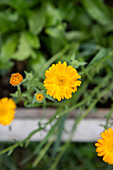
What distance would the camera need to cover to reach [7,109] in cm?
91

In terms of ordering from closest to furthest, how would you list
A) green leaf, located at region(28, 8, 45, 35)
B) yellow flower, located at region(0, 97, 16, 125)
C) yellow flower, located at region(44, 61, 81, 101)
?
yellow flower, located at region(44, 61, 81, 101) → yellow flower, located at region(0, 97, 16, 125) → green leaf, located at region(28, 8, 45, 35)

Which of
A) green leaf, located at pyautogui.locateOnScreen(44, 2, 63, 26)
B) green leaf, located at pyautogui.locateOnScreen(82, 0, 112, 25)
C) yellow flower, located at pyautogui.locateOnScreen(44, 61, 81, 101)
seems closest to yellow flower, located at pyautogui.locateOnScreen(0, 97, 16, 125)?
yellow flower, located at pyautogui.locateOnScreen(44, 61, 81, 101)

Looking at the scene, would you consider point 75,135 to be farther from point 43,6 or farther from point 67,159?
point 43,6

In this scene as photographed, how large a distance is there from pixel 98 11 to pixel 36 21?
48cm

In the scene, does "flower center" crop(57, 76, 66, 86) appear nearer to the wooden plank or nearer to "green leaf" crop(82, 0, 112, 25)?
the wooden plank

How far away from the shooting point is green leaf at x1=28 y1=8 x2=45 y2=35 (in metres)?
1.54

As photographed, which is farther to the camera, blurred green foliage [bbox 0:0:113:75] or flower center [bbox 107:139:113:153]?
blurred green foliage [bbox 0:0:113:75]

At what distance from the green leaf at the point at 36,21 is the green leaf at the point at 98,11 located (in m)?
0.33

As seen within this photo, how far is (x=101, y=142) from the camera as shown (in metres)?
0.79

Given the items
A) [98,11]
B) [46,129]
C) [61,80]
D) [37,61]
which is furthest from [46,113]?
[98,11]

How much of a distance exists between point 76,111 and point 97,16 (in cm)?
73

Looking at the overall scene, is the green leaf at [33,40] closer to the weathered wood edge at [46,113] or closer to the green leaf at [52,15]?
the green leaf at [52,15]

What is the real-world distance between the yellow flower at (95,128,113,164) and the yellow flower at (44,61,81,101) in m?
0.21

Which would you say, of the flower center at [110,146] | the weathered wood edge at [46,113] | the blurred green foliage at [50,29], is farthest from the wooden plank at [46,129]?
the flower center at [110,146]
